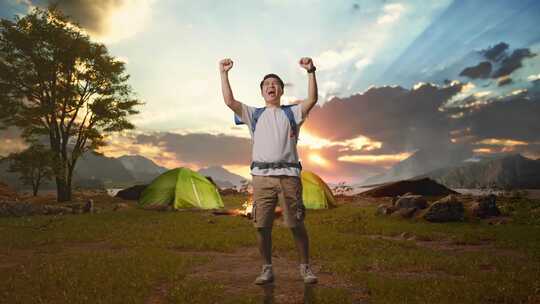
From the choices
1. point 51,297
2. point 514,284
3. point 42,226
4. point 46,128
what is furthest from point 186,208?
point 514,284

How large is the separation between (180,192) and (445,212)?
1494 centimetres

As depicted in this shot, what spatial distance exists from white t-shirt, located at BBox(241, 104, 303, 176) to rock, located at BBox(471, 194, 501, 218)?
13523mm

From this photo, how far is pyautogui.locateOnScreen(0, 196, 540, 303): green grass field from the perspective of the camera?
574 cm

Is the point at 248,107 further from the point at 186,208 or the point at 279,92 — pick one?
the point at 186,208

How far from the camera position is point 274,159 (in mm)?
6020

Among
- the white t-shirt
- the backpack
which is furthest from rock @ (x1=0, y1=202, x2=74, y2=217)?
the white t-shirt

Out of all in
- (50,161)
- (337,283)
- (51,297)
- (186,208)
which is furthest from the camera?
(50,161)

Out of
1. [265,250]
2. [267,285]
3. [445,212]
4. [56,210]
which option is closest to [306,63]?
[265,250]

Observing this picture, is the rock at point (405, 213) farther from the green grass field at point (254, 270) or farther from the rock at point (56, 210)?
the rock at point (56, 210)

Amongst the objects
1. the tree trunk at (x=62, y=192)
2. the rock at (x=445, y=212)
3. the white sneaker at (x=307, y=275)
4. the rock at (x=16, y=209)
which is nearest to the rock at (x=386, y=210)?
the rock at (x=445, y=212)

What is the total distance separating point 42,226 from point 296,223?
1341 cm

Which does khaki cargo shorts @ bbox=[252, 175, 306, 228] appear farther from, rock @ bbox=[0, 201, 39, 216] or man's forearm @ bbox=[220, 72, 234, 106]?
rock @ bbox=[0, 201, 39, 216]

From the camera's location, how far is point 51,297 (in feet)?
19.3

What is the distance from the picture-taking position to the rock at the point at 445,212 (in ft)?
51.2
